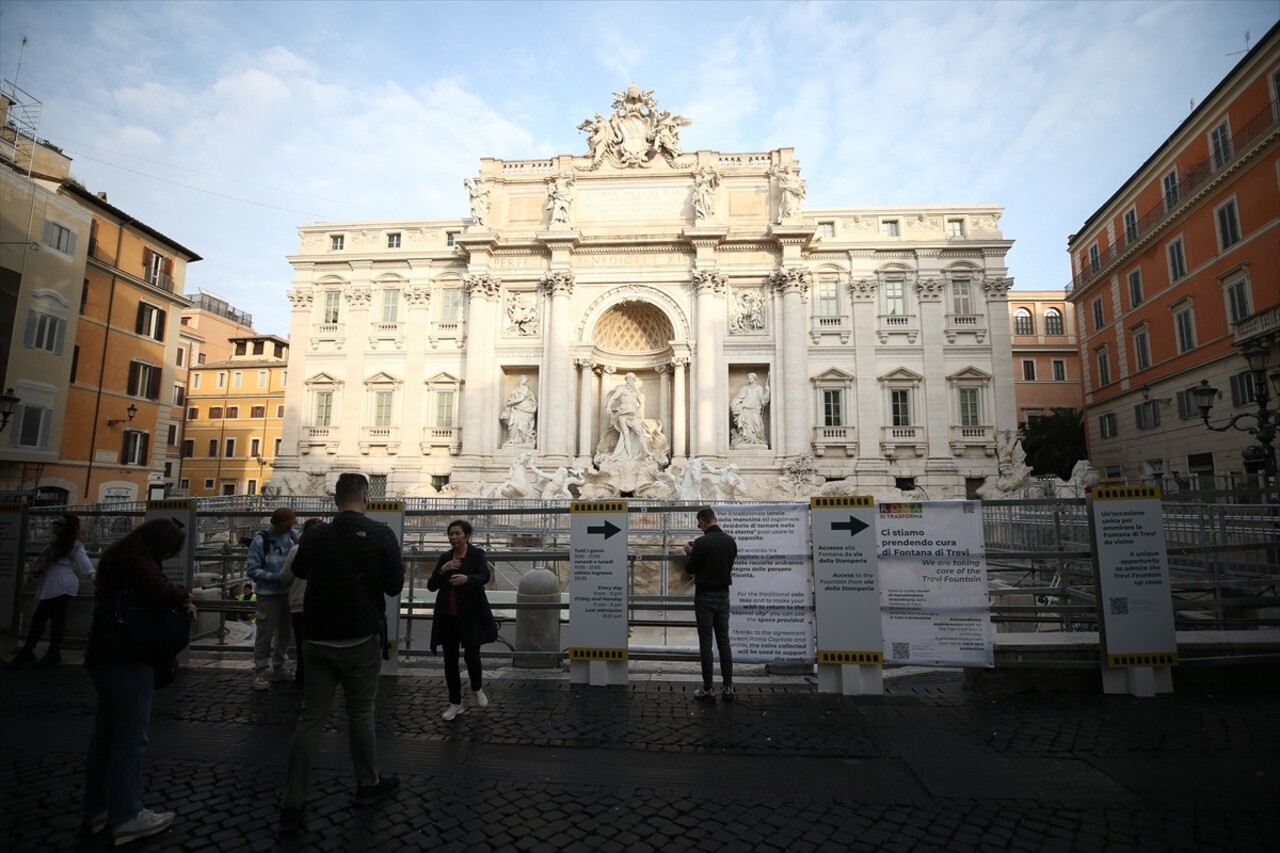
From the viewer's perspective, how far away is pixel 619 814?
3.60 m

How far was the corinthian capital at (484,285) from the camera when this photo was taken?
89.7 feet

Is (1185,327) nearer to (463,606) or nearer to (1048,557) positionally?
(1048,557)

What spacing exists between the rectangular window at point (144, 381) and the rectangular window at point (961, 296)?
34.9 metres

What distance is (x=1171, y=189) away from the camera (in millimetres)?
24609

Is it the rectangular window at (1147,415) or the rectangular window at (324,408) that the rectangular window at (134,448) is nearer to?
the rectangular window at (324,408)

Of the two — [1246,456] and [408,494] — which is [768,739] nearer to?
[1246,456]

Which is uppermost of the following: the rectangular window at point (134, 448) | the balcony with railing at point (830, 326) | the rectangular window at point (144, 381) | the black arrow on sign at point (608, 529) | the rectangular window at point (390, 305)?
the rectangular window at point (390, 305)

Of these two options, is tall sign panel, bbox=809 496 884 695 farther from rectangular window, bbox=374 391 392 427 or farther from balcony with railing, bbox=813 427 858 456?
rectangular window, bbox=374 391 392 427

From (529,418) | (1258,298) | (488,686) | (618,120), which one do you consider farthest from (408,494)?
(1258,298)

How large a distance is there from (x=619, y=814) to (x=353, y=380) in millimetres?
28829

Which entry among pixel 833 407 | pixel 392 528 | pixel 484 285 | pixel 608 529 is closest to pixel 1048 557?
pixel 608 529

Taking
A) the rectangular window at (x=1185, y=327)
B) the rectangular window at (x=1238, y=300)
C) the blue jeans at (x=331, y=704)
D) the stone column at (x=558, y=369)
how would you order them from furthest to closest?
the stone column at (x=558, y=369) → the rectangular window at (x=1185, y=327) → the rectangular window at (x=1238, y=300) → the blue jeans at (x=331, y=704)

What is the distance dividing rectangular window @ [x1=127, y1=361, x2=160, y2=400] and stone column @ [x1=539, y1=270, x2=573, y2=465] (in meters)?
16.5

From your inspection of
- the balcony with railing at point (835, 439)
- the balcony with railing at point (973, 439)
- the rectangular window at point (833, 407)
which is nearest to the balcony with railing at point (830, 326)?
the rectangular window at point (833, 407)
